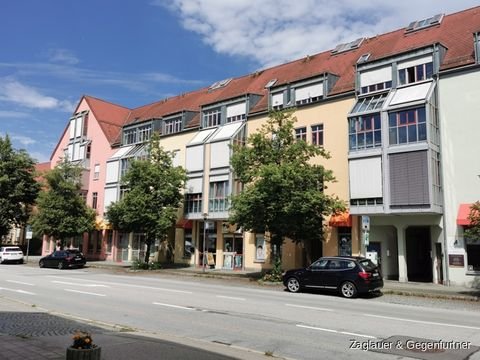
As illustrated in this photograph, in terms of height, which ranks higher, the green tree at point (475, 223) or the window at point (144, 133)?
the window at point (144, 133)

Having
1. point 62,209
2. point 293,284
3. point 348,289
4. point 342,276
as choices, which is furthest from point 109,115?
point 348,289

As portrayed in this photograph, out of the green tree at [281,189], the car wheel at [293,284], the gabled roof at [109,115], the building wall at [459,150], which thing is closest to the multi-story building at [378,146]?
the building wall at [459,150]

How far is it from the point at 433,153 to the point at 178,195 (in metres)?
17.3

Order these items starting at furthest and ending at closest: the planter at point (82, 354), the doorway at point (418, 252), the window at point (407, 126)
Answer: the doorway at point (418, 252)
the window at point (407, 126)
the planter at point (82, 354)

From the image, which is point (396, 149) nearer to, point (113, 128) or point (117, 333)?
point (117, 333)

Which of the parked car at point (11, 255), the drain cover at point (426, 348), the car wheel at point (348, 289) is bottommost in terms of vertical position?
the drain cover at point (426, 348)

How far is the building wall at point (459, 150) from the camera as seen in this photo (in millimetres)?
23562

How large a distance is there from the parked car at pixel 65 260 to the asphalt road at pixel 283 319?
15756 millimetres

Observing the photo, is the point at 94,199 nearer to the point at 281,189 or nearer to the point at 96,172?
the point at 96,172

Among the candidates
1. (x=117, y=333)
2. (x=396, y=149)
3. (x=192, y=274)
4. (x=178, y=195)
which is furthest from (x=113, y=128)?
(x=117, y=333)

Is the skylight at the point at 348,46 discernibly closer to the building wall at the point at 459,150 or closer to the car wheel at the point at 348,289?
the building wall at the point at 459,150

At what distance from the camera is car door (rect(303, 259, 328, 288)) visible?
19297 millimetres

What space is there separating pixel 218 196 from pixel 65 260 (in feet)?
40.0

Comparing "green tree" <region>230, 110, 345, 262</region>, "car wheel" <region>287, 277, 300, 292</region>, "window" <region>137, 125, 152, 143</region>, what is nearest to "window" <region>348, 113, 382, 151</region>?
"green tree" <region>230, 110, 345, 262</region>
